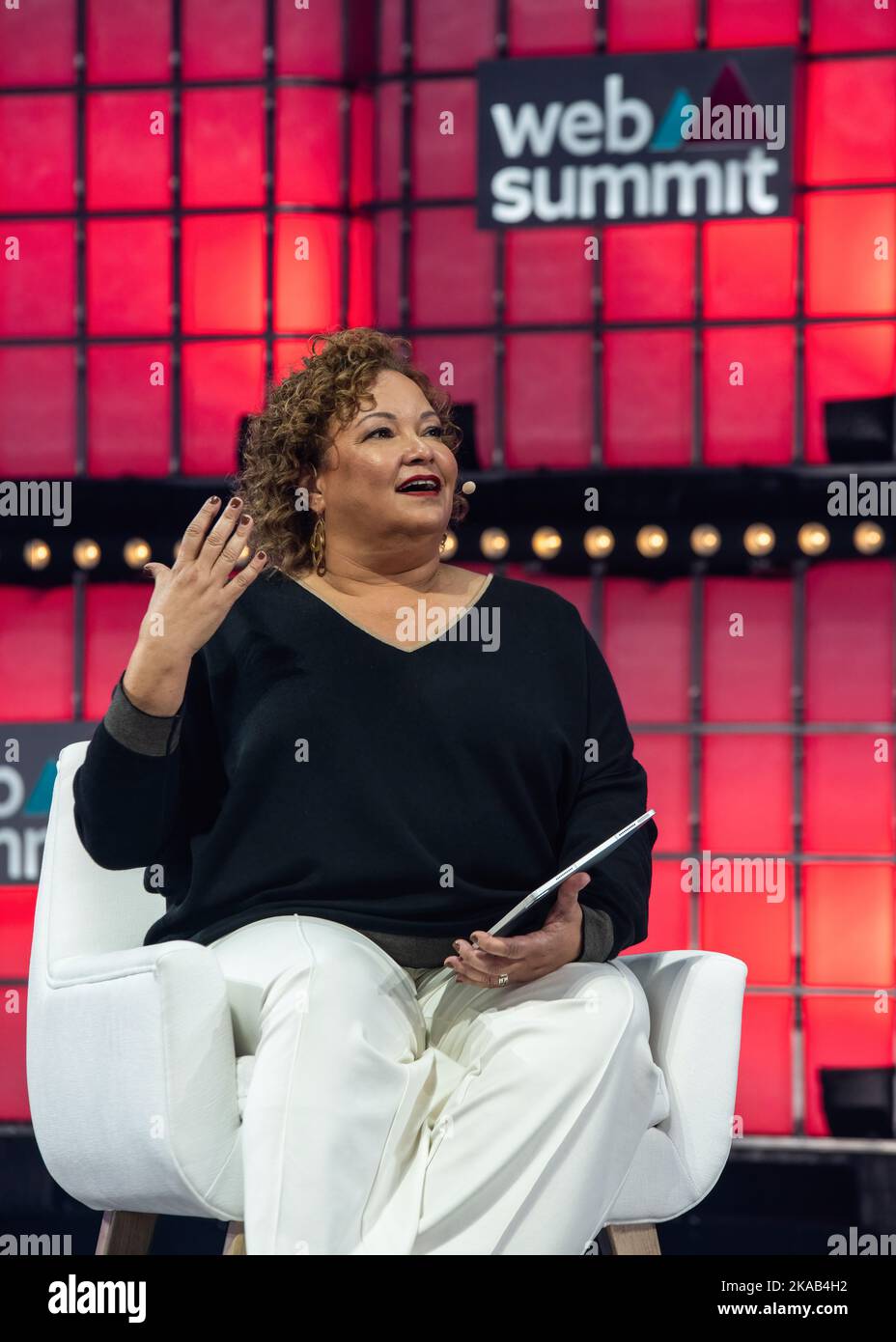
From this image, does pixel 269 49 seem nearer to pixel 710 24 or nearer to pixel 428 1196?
pixel 710 24

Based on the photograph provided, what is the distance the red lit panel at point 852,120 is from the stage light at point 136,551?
5.79ft

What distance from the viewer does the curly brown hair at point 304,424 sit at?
2.26 meters

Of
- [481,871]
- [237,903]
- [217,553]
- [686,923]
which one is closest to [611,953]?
[481,871]

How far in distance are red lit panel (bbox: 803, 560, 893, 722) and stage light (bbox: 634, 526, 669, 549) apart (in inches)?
14.3

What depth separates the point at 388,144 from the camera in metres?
3.97

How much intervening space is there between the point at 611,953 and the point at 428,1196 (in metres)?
0.39

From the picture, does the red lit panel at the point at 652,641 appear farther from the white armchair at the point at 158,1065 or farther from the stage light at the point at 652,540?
the white armchair at the point at 158,1065

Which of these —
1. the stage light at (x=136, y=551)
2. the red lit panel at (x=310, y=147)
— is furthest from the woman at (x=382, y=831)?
the red lit panel at (x=310, y=147)

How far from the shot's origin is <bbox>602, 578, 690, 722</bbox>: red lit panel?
3951 mm

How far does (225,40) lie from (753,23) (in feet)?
4.09

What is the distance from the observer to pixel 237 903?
2088 mm

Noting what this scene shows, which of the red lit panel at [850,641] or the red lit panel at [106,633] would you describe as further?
the red lit panel at [106,633]

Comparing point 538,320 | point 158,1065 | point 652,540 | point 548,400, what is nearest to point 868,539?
point 652,540

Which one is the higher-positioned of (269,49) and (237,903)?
(269,49)
